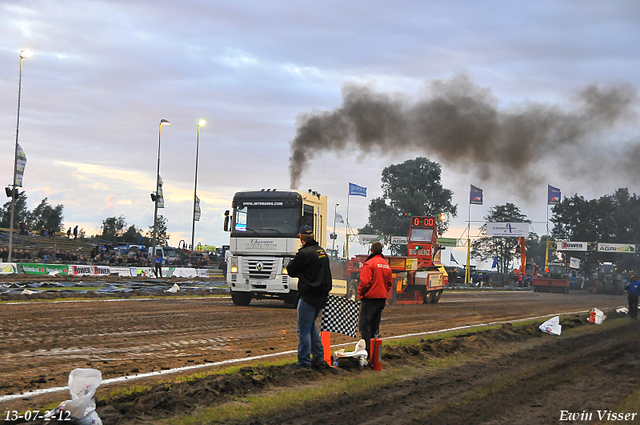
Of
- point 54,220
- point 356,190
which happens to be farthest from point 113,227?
point 356,190

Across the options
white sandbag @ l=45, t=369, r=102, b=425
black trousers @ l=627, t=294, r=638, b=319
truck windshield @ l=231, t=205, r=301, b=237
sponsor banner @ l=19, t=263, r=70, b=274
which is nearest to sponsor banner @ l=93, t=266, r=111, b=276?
sponsor banner @ l=19, t=263, r=70, b=274

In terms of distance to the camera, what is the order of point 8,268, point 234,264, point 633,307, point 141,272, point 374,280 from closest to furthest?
1. point 374,280
2. point 234,264
3. point 633,307
4. point 8,268
5. point 141,272

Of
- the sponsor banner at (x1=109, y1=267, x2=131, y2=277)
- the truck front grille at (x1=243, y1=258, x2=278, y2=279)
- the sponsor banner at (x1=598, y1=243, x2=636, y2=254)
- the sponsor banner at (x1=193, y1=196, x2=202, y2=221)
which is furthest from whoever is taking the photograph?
the sponsor banner at (x1=598, y1=243, x2=636, y2=254)

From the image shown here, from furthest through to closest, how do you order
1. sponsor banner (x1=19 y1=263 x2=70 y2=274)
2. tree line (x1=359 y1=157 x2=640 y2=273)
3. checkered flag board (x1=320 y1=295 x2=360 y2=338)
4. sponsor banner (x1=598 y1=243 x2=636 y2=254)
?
tree line (x1=359 y1=157 x2=640 y2=273) < sponsor banner (x1=598 y1=243 x2=636 y2=254) < sponsor banner (x1=19 y1=263 x2=70 y2=274) < checkered flag board (x1=320 y1=295 x2=360 y2=338)

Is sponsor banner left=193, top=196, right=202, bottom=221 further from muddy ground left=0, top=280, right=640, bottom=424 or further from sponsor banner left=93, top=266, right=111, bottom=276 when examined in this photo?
muddy ground left=0, top=280, right=640, bottom=424

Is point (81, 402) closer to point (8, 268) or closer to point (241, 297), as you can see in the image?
point (241, 297)

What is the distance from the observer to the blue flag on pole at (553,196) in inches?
2901

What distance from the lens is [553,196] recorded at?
244 ft

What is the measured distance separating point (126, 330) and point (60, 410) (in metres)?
7.89

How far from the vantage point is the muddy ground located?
6.92 m

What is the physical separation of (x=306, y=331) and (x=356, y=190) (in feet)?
205

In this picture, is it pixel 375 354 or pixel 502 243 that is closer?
pixel 375 354

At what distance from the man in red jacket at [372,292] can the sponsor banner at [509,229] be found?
67706 mm

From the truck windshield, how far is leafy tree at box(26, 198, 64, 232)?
81895mm
